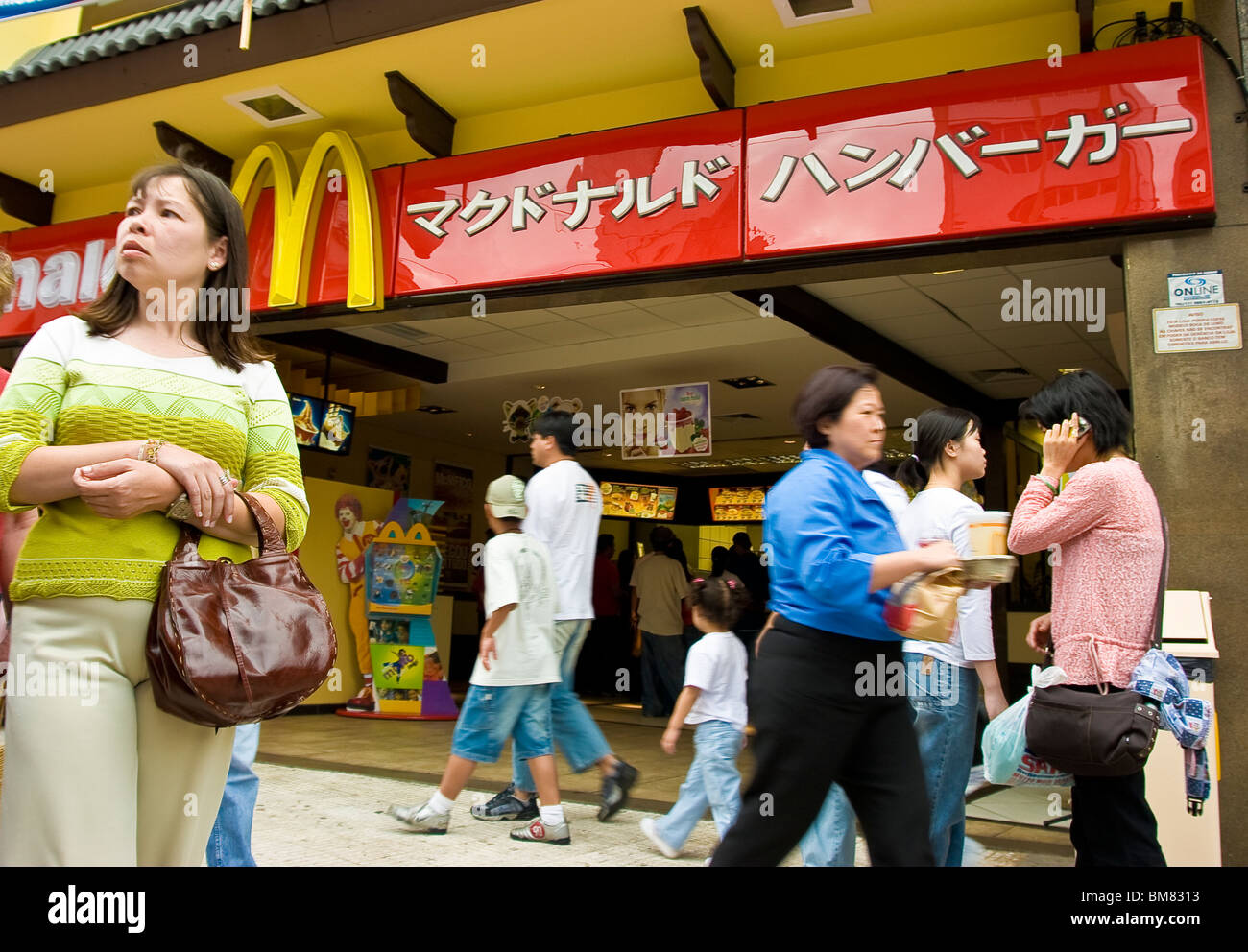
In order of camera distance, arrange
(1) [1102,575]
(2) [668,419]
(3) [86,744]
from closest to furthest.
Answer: (3) [86,744] → (1) [1102,575] → (2) [668,419]

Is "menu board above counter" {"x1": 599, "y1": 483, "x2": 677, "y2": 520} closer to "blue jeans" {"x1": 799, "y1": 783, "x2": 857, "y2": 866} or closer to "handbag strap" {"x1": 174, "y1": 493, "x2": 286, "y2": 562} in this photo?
"blue jeans" {"x1": 799, "y1": 783, "x2": 857, "y2": 866}

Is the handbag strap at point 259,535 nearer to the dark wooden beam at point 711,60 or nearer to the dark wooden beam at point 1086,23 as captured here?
the dark wooden beam at point 711,60

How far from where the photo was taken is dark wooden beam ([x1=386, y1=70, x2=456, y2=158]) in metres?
5.61

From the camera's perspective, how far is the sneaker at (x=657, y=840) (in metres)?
3.98

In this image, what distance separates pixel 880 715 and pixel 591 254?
Answer: 3741 mm

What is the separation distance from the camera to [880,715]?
2.30 meters

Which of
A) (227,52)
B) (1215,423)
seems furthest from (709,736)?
(227,52)

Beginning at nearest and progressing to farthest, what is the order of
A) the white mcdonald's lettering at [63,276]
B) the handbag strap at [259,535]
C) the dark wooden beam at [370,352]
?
the handbag strap at [259,535]
the white mcdonald's lettering at [63,276]
the dark wooden beam at [370,352]

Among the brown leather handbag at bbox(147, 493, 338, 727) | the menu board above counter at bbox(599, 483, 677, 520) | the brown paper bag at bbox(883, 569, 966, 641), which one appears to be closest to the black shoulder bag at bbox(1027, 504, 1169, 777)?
the brown paper bag at bbox(883, 569, 966, 641)

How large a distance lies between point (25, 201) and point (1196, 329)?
317 inches

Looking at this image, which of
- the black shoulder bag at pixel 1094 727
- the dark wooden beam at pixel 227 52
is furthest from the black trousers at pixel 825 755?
the dark wooden beam at pixel 227 52

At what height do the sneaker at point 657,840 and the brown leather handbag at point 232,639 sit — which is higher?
the brown leather handbag at point 232,639

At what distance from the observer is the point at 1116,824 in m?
2.55

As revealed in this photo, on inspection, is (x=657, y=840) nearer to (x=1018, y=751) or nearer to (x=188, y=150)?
(x=1018, y=751)
